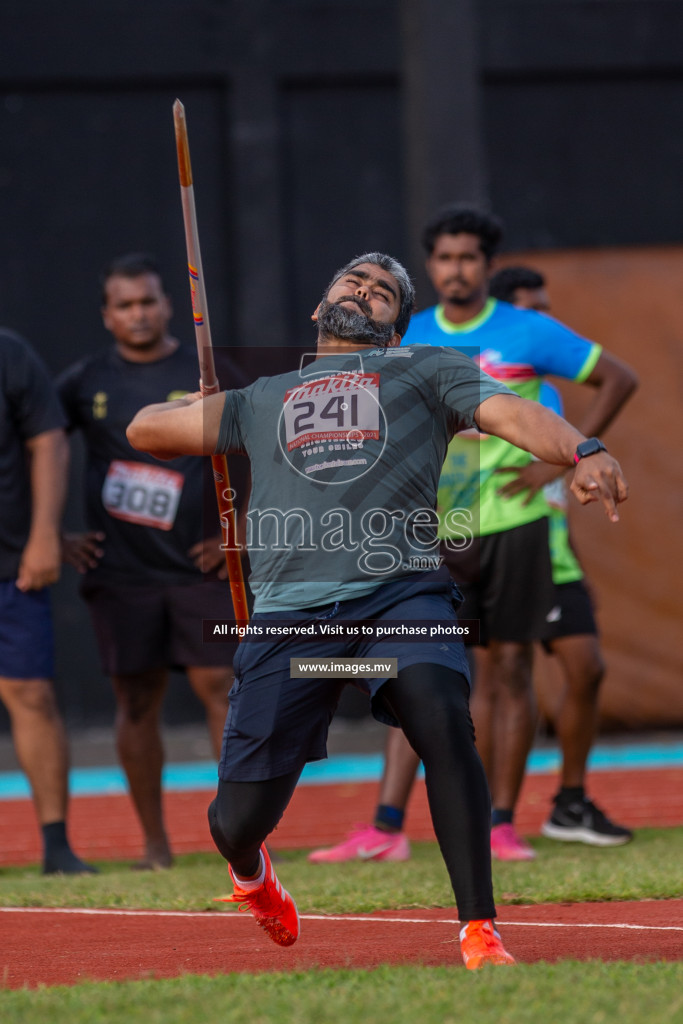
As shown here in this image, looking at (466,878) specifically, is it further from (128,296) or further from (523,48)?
(523,48)

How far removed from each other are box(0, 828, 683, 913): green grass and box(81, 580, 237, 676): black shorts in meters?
0.84

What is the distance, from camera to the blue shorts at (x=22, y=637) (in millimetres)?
5918

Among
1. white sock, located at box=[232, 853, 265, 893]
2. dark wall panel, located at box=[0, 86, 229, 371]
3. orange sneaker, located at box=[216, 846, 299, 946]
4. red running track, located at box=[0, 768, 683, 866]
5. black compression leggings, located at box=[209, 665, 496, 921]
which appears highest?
dark wall panel, located at box=[0, 86, 229, 371]

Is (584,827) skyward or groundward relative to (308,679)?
groundward

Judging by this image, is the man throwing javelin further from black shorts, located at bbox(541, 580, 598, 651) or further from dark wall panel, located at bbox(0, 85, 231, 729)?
dark wall panel, located at bbox(0, 85, 231, 729)

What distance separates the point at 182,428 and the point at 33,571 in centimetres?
239

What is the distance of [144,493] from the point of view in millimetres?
6156

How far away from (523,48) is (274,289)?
8.75 feet

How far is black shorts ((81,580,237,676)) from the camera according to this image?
603 centimetres

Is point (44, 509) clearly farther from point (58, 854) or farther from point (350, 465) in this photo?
point (350, 465)

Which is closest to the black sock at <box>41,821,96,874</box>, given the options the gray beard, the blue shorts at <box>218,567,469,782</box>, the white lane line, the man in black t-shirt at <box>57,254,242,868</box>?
the man in black t-shirt at <box>57,254,242,868</box>

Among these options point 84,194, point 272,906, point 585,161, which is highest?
point 585,161

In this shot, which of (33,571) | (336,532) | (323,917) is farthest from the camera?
(33,571)

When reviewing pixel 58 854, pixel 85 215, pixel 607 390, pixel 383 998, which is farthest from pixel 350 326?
pixel 85 215
